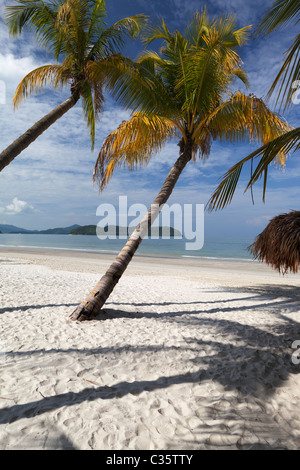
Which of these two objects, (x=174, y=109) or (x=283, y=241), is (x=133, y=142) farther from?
(x=283, y=241)

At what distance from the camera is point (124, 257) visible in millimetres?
5281

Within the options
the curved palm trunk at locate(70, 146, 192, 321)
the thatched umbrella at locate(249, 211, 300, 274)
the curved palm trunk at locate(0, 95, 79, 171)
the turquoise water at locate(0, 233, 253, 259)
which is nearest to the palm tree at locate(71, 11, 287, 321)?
the curved palm trunk at locate(70, 146, 192, 321)

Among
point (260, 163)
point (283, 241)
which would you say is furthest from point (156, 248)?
point (260, 163)

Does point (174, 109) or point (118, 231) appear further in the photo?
point (118, 231)

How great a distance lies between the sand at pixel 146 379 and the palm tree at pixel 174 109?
1147 mm

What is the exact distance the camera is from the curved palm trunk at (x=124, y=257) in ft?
16.0

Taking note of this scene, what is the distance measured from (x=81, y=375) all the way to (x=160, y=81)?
617 centimetres

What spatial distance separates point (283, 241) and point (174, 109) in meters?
4.17

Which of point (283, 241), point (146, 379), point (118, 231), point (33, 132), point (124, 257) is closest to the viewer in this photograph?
point (146, 379)

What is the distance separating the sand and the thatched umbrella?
5.29 feet

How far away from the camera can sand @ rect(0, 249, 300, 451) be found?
2137 millimetres

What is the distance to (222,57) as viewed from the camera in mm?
5469

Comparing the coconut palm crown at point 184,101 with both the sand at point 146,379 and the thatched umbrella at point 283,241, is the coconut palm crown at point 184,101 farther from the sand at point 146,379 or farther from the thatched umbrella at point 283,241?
the sand at point 146,379

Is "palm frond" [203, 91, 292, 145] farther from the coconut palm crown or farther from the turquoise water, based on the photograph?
the turquoise water
